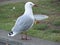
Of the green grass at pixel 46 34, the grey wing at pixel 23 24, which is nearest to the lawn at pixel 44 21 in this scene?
the green grass at pixel 46 34

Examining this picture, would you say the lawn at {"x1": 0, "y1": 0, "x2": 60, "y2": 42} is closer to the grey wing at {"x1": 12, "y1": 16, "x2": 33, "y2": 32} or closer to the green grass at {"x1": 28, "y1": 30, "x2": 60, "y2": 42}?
the green grass at {"x1": 28, "y1": 30, "x2": 60, "y2": 42}

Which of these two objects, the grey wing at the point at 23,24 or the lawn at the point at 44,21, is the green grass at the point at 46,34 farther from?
the grey wing at the point at 23,24

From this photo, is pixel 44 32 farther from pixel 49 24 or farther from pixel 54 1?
pixel 54 1

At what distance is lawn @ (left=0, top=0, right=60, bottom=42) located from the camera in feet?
34.8

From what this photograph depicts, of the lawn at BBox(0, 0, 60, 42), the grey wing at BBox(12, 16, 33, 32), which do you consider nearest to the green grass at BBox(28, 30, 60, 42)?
the lawn at BBox(0, 0, 60, 42)

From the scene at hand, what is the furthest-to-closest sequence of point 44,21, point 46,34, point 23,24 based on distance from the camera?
1. point 44,21
2. point 46,34
3. point 23,24

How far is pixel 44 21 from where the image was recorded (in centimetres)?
1280

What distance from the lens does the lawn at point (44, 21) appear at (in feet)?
34.8

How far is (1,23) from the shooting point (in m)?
12.8

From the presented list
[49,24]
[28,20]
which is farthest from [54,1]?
[28,20]

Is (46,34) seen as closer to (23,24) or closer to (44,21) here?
(23,24)

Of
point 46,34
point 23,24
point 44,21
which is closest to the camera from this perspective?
point 23,24

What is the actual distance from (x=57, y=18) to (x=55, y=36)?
11.5ft

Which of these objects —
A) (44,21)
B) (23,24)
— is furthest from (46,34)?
(44,21)
